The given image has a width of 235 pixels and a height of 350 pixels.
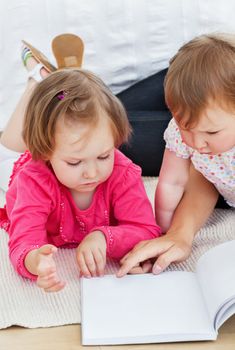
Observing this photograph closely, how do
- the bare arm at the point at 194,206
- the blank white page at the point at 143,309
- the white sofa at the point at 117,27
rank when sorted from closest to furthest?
the blank white page at the point at 143,309, the bare arm at the point at 194,206, the white sofa at the point at 117,27

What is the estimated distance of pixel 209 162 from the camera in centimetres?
138

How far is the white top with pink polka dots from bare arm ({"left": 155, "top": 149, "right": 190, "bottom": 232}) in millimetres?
20

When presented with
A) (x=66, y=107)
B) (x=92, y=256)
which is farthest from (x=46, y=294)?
(x=66, y=107)

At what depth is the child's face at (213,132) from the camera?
3.74ft

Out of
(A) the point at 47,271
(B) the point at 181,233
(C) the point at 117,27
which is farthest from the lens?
(C) the point at 117,27

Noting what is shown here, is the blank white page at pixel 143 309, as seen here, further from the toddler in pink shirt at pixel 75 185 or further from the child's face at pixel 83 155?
the child's face at pixel 83 155

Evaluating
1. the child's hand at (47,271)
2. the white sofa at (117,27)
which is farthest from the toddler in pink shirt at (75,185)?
the white sofa at (117,27)

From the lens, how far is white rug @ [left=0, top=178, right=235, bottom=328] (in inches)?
44.1

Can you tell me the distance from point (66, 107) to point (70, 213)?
239 millimetres

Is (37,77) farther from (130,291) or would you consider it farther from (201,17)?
(130,291)

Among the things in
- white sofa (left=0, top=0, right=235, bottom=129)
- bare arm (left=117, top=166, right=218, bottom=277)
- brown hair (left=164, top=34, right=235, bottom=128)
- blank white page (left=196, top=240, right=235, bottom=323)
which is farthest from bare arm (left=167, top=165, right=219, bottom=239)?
white sofa (left=0, top=0, right=235, bottom=129)

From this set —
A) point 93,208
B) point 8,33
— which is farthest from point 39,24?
point 93,208

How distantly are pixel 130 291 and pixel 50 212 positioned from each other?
0.82 feet

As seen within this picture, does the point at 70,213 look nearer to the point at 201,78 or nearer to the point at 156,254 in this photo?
the point at 156,254
